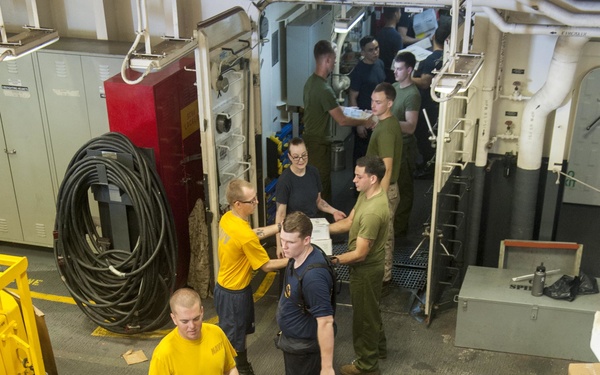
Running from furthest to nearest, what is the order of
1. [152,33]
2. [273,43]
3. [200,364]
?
[273,43], [152,33], [200,364]

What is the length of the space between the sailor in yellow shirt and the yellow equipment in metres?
1.18

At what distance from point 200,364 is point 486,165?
12.1 ft

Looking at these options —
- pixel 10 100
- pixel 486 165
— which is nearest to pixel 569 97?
pixel 486 165

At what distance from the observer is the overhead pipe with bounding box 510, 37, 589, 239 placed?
5.89m

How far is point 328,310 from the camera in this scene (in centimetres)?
463

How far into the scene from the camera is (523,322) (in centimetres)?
612

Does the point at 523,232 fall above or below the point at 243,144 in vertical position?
below

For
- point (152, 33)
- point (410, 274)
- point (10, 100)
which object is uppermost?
point (152, 33)

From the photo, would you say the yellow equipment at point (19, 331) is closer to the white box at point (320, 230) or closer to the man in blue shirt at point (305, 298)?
the man in blue shirt at point (305, 298)

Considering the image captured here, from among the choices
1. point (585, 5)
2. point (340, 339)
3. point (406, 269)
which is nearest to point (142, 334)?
point (340, 339)

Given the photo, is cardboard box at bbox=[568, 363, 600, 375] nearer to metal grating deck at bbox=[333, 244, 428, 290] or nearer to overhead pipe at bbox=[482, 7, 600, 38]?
overhead pipe at bbox=[482, 7, 600, 38]

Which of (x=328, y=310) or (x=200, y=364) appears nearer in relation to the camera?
(x=200, y=364)

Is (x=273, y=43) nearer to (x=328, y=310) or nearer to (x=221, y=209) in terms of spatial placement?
(x=221, y=209)

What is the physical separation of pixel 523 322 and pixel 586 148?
6.31 ft
